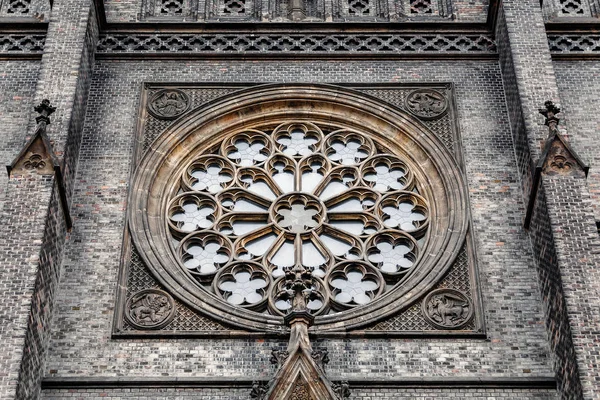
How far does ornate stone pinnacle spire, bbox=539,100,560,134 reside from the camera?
2073 centimetres

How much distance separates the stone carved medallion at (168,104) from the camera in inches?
894

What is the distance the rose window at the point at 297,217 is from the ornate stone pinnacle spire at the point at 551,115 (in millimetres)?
2458

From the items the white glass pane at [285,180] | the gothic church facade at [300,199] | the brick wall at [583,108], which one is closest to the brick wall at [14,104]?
the gothic church facade at [300,199]

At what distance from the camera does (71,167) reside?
69.7 ft

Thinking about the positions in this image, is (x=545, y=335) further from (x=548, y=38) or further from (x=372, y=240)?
(x=548, y=38)

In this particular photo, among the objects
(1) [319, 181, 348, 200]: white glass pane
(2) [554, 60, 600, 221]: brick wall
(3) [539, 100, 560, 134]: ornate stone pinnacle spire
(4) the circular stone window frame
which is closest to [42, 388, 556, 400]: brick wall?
(4) the circular stone window frame

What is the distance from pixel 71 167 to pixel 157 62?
3236 millimetres

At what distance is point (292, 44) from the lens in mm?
23859

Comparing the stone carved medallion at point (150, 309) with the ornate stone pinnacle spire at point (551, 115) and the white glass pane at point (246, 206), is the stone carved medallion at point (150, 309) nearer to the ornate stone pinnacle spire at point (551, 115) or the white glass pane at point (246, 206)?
the white glass pane at point (246, 206)

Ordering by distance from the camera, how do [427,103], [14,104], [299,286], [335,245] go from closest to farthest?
[299,286]
[335,245]
[14,104]
[427,103]

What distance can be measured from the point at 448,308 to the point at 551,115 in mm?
3580

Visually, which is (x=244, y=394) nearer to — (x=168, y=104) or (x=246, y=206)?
(x=246, y=206)

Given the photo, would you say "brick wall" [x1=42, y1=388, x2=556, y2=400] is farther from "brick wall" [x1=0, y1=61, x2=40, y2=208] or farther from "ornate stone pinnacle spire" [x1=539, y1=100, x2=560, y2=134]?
"ornate stone pinnacle spire" [x1=539, y1=100, x2=560, y2=134]

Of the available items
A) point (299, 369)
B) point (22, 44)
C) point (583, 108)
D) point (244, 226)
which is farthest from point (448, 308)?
point (22, 44)
